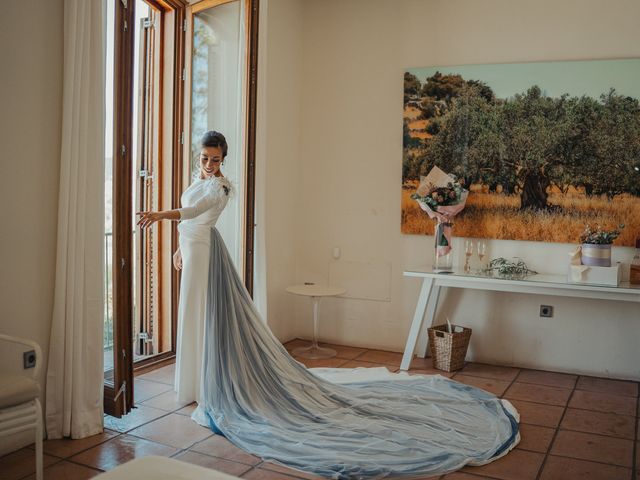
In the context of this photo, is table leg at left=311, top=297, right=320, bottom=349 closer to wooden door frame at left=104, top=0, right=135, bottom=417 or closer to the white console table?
the white console table

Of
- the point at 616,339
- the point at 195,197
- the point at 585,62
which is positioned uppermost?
the point at 585,62

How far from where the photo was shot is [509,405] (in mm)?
3736

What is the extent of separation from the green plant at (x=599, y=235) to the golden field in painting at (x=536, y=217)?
35 mm

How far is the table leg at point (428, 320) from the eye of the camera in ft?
15.5

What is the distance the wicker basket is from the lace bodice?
185 cm

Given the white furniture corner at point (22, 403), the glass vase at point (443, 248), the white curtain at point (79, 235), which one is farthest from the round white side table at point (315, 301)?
the white furniture corner at point (22, 403)

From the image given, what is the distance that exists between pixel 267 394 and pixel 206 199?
1.13 m

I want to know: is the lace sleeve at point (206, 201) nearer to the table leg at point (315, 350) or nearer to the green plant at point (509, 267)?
the table leg at point (315, 350)

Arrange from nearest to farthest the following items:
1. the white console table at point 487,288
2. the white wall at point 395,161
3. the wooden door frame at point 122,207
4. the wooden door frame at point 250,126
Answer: the wooden door frame at point 122,207 < the white console table at point 487,288 < the wooden door frame at point 250,126 < the white wall at point 395,161

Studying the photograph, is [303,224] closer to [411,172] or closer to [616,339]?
[411,172]

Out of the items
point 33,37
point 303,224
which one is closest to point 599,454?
point 303,224

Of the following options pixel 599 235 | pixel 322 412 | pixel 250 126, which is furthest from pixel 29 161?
pixel 599 235

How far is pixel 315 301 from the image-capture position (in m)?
4.85

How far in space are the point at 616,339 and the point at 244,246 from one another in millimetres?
2630
